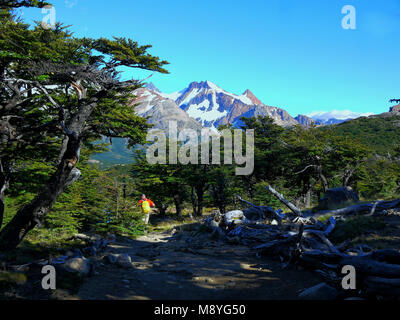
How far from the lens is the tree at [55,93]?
7086 millimetres

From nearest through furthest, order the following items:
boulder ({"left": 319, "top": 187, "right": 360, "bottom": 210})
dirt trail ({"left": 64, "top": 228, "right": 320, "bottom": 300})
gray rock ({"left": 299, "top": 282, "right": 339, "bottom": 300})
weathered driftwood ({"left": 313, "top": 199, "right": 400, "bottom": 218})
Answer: gray rock ({"left": 299, "top": 282, "right": 339, "bottom": 300})
dirt trail ({"left": 64, "top": 228, "right": 320, "bottom": 300})
weathered driftwood ({"left": 313, "top": 199, "right": 400, "bottom": 218})
boulder ({"left": 319, "top": 187, "right": 360, "bottom": 210})

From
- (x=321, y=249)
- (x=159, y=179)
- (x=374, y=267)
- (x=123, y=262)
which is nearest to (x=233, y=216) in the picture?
(x=321, y=249)

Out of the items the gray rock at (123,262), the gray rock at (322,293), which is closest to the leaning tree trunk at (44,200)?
the gray rock at (123,262)

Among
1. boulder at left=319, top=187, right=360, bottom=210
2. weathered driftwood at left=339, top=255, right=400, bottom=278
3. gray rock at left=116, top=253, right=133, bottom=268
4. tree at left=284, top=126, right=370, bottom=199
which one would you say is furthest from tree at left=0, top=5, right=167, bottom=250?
tree at left=284, top=126, right=370, bottom=199

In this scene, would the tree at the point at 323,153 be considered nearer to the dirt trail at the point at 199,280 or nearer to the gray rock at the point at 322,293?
the dirt trail at the point at 199,280

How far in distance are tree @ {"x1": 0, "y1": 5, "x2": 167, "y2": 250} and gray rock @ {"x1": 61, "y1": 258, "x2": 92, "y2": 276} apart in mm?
1725

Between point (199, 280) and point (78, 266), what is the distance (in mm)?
2907

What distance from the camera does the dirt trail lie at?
17.0ft

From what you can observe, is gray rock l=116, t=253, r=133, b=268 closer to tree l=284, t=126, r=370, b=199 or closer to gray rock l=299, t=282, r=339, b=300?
gray rock l=299, t=282, r=339, b=300

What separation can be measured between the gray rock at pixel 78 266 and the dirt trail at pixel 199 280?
0.80ft
